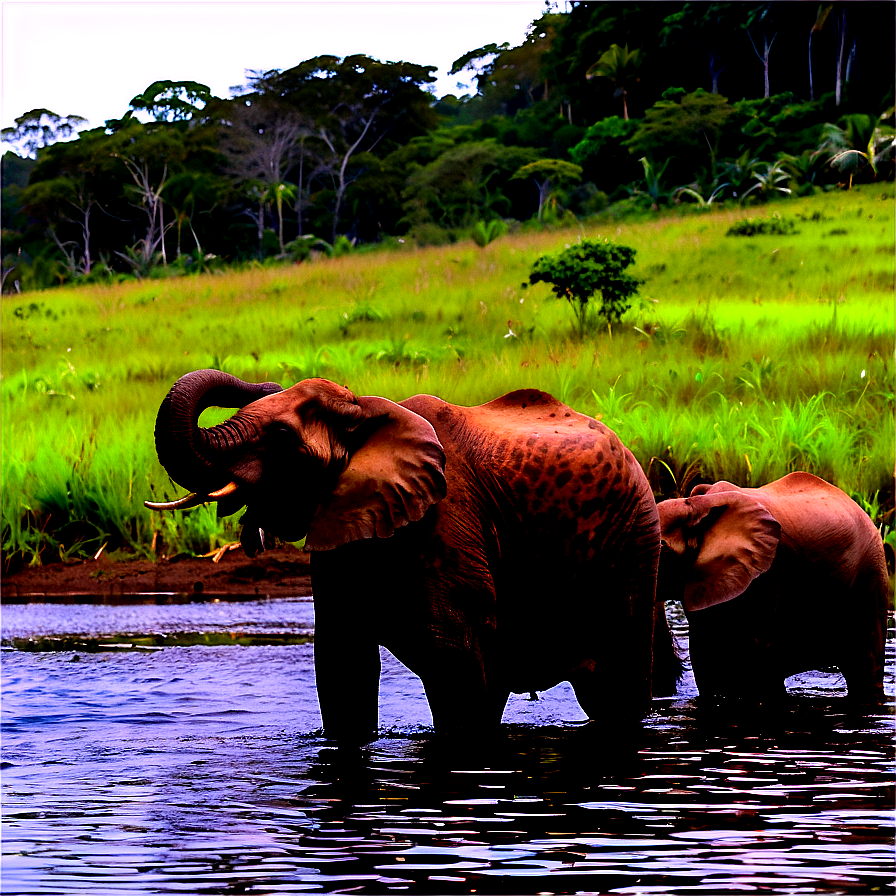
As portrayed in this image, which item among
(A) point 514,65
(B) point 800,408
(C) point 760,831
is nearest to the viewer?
(C) point 760,831

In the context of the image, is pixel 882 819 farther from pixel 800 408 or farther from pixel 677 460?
pixel 800 408

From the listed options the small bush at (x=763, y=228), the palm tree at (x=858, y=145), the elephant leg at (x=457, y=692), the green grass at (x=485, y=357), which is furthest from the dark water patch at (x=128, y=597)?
the palm tree at (x=858, y=145)

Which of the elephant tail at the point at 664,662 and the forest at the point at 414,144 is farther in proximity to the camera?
the forest at the point at 414,144

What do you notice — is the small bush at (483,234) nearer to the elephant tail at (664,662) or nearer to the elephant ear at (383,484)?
the elephant tail at (664,662)

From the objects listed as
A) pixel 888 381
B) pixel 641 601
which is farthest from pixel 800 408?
pixel 641 601

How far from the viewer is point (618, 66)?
48.1 metres

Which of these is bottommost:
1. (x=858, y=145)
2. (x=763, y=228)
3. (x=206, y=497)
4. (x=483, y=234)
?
(x=206, y=497)

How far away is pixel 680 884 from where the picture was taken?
3104 mm

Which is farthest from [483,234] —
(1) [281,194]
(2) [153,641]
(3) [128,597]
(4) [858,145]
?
(2) [153,641]

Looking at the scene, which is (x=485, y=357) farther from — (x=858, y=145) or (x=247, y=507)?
(x=858, y=145)

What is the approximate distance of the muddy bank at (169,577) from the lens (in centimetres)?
900

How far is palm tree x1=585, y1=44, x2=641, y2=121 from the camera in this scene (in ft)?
157

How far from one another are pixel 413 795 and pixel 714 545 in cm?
236

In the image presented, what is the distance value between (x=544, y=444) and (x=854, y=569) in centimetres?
205
